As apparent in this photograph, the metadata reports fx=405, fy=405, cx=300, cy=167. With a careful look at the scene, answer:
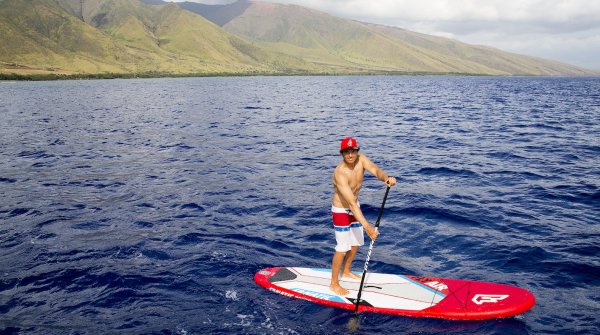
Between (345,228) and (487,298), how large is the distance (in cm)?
371

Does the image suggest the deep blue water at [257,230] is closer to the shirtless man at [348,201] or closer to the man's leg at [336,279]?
the man's leg at [336,279]

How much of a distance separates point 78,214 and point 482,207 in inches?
651

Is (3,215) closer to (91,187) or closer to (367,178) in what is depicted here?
(91,187)

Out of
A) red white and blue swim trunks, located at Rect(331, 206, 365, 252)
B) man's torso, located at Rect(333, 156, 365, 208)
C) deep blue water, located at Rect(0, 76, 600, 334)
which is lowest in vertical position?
deep blue water, located at Rect(0, 76, 600, 334)

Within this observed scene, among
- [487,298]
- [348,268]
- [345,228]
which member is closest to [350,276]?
[348,268]

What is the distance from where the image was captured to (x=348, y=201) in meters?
9.39

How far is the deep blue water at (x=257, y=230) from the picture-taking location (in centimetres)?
948

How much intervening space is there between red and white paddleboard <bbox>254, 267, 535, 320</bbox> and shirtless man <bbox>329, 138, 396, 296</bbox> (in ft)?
1.72

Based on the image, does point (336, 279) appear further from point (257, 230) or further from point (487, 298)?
point (257, 230)

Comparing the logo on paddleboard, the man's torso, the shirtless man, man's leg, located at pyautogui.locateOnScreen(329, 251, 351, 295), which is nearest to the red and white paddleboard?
the logo on paddleboard

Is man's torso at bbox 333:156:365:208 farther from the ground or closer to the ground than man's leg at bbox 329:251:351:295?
farther from the ground

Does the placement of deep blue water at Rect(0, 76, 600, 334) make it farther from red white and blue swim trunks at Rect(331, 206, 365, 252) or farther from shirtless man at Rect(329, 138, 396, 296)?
red white and blue swim trunks at Rect(331, 206, 365, 252)

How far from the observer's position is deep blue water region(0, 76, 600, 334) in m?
9.48

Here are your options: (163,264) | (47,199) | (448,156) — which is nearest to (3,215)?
(47,199)
